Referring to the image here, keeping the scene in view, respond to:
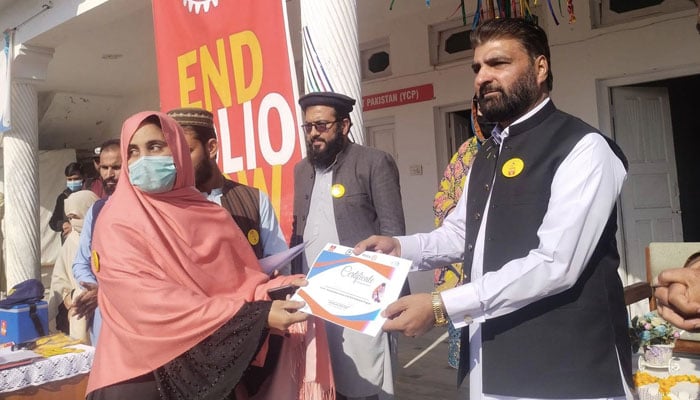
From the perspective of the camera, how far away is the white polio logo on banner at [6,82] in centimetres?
701

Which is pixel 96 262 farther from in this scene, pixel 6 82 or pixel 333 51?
pixel 6 82

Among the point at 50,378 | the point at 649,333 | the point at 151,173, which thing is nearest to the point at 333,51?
the point at 151,173

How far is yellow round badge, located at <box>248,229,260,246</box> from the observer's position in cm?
236

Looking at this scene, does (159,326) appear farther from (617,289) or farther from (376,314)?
(617,289)

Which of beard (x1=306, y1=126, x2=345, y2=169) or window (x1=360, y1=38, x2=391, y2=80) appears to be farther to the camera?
window (x1=360, y1=38, x2=391, y2=80)

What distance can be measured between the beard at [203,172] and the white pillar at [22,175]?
649 cm

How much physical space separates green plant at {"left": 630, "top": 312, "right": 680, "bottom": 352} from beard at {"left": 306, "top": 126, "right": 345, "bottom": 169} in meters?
1.69

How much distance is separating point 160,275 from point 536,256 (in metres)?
1.17

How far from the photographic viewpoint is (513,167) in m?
1.62

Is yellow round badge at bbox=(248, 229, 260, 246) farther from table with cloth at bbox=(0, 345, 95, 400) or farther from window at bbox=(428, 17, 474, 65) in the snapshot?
window at bbox=(428, 17, 474, 65)

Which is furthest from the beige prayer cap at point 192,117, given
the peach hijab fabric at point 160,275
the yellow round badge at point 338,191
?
the yellow round badge at point 338,191

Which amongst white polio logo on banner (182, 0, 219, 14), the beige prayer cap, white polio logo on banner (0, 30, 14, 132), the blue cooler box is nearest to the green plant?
the beige prayer cap

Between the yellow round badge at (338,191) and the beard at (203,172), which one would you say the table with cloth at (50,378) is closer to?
the beard at (203,172)

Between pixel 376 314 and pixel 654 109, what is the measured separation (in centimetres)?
541
